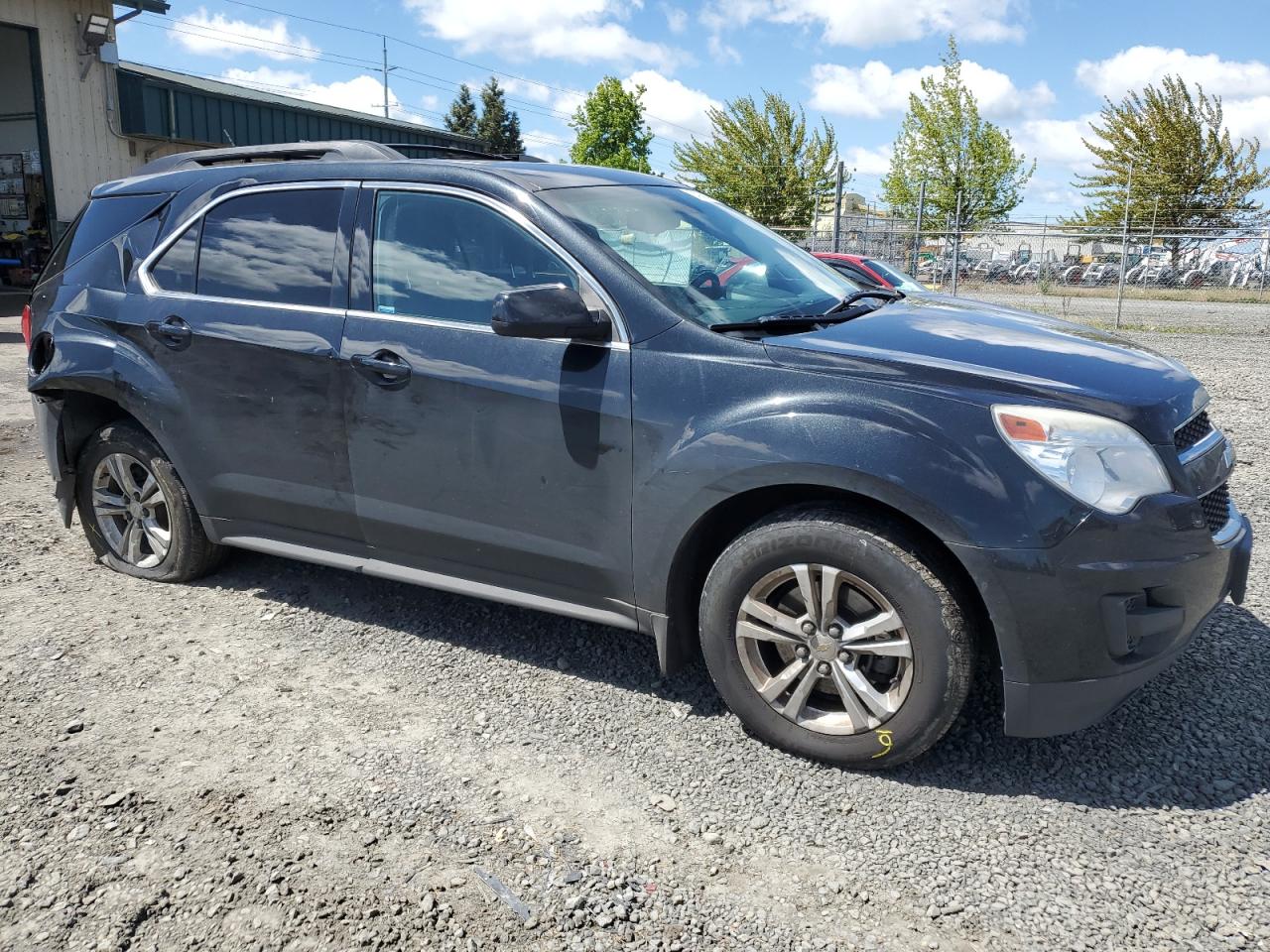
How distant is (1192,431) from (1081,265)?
26882 millimetres

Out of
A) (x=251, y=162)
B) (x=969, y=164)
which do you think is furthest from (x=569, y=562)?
(x=969, y=164)

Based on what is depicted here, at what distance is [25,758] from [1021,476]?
3001mm

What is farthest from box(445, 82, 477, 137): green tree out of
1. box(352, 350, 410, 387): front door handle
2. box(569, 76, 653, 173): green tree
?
box(352, 350, 410, 387): front door handle

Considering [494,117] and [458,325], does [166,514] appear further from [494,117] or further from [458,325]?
[494,117]

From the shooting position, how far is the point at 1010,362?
289cm

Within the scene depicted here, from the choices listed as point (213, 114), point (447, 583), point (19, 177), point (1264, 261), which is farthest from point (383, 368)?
point (1264, 261)

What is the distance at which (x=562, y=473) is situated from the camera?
3197mm

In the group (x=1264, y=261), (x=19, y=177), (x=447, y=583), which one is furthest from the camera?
(x=19, y=177)

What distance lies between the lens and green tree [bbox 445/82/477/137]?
6462 cm

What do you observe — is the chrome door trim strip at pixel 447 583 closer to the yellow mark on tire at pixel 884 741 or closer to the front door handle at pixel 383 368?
the front door handle at pixel 383 368

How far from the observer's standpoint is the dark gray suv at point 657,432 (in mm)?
2658

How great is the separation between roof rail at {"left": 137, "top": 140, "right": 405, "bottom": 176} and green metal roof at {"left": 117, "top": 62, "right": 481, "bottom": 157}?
1642cm

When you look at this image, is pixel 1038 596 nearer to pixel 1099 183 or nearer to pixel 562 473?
pixel 562 473

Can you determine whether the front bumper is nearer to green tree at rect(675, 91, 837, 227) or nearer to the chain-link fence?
the chain-link fence
